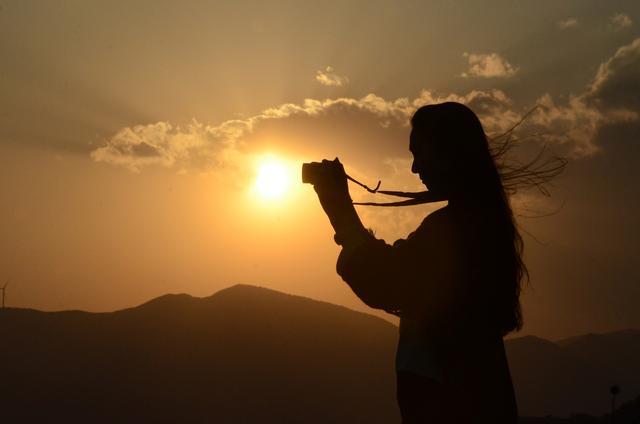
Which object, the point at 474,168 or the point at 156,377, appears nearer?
the point at 474,168

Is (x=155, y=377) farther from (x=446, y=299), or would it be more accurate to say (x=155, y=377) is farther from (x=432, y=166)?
(x=446, y=299)

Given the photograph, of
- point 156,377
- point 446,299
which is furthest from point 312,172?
point 156,377

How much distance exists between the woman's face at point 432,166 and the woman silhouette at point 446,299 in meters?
0.12

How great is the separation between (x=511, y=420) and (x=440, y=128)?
4.36 ft

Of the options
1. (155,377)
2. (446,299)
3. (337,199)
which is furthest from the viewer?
(155,377)

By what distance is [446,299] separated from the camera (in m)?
3.24

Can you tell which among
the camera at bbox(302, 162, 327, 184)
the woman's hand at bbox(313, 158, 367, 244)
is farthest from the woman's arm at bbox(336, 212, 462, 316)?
the camera at bbox(302, 162, 327, 184)

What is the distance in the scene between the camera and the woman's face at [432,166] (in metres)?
3.54

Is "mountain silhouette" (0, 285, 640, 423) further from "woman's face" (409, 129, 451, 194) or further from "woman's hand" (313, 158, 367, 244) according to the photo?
"woman's face" (409, 129, 451, 194)

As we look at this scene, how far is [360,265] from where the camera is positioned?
331 cm

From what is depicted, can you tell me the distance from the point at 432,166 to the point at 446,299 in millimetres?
651

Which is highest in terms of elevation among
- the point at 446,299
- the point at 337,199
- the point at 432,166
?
the point at 432,166

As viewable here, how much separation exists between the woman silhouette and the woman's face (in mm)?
124

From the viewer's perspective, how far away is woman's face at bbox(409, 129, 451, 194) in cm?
354
